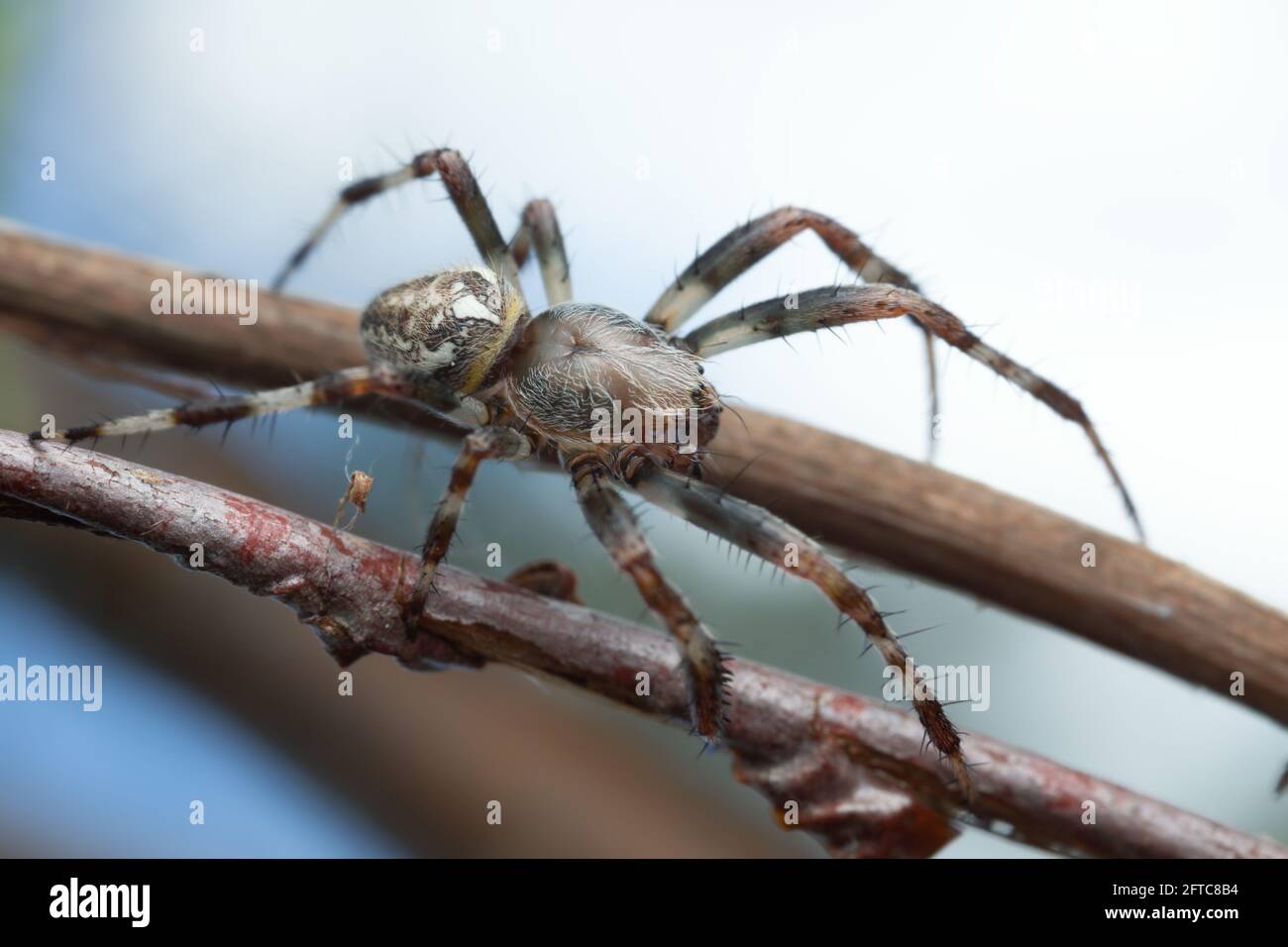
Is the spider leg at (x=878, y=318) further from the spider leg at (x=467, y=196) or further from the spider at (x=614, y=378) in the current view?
the spider leg at (x=467, y=196)

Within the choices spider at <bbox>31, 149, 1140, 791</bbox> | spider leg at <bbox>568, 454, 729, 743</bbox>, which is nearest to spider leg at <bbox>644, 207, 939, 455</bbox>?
spider at <bbox>31, 149, 1140, 791</bbox>

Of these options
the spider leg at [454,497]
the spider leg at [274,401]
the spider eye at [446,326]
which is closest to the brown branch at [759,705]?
the spider leg at [454,497]

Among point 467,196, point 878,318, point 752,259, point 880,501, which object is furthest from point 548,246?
point 880,501

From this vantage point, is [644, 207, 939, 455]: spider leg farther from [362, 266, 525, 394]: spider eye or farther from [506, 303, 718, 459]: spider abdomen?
[362, 266, 525, 394]: spider eye

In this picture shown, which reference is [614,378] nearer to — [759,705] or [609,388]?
[609,388]
